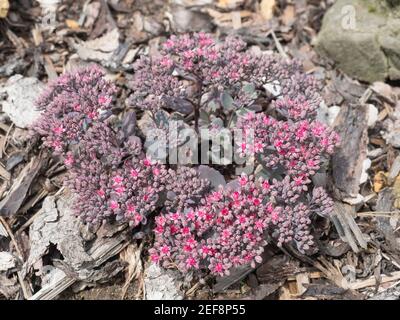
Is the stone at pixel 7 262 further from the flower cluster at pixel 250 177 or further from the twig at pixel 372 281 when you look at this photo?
the twig at pixel 372 281

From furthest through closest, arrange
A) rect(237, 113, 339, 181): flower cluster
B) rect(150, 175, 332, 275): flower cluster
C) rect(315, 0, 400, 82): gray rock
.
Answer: rect(315, 0, 400, 82): gray rock, rect(237, 113, 339, 181): flower cluster, rect(150, 175, 332, 275): flower cluster

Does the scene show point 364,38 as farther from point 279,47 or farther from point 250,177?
point 250,177

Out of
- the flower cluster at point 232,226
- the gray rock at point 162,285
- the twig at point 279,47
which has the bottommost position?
the gray rock at point 162,285

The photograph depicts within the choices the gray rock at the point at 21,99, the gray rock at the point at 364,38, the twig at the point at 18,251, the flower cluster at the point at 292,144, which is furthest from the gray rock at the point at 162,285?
the gray rock at the point at 364,38

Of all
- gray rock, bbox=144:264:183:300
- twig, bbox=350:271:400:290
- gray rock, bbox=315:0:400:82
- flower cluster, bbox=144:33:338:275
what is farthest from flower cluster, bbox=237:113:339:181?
gray rock, bbox=315:0:400:82

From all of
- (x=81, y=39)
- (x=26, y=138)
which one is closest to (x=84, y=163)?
(x=26, y=138)

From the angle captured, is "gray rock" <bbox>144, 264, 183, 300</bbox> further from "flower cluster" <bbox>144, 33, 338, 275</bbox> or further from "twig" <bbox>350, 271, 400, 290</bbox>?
"twig" <bbox>350, 271, 400, 290</bbox>
